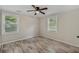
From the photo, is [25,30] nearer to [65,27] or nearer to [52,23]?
[52,23]

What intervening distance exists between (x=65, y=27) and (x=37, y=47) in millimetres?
713

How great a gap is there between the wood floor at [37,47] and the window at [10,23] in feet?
0.89

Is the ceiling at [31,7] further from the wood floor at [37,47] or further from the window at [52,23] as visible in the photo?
the wood floor at [37,47]

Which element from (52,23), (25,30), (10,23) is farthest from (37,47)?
(10,23)

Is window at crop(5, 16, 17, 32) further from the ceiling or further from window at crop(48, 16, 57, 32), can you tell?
window at crop(48, 16, 57, 32)

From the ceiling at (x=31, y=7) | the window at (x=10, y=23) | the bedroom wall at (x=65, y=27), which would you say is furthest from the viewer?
the bedroom wall at (x=65, y=27)

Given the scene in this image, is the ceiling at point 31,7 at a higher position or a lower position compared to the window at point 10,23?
higher

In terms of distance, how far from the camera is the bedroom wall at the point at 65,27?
1.49 meters

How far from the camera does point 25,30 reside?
1.48 metres

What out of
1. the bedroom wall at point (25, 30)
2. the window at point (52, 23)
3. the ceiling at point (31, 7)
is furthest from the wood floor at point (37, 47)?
the ceiling at point (31, 7)

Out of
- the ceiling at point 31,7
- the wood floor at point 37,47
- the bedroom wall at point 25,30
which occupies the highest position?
the ceiling at point 31,7
